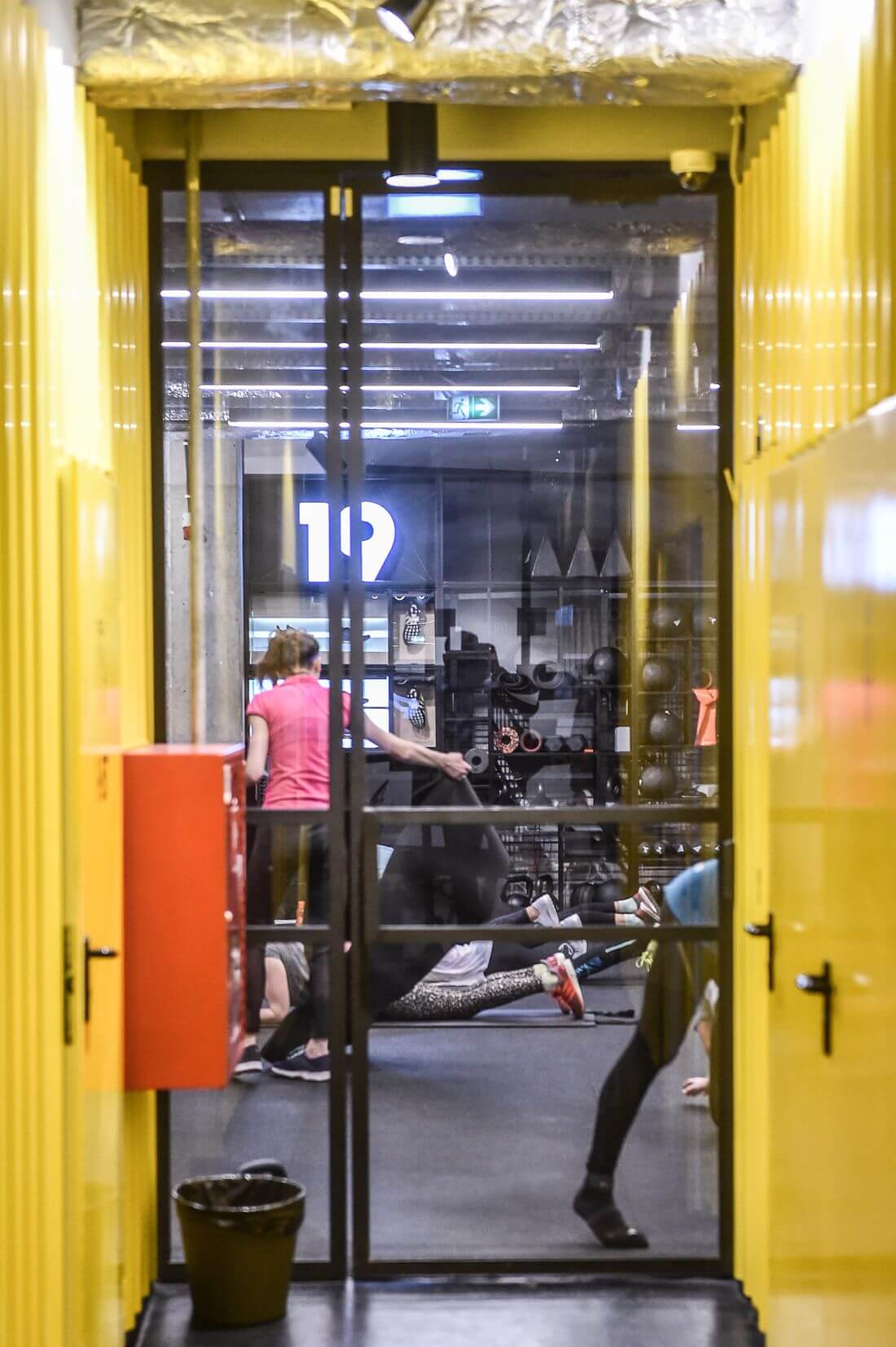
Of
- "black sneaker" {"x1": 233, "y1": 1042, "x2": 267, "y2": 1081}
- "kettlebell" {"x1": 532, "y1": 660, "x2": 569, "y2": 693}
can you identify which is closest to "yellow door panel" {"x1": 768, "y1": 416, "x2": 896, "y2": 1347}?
"kettlebell" {"x1": 532, "y1": 660, "x2": 569, "y2": 693}

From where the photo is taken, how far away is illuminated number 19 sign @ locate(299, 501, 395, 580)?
459 cm

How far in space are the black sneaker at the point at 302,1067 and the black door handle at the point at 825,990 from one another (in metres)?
1.84

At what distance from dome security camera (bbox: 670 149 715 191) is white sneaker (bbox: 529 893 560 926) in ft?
6.76

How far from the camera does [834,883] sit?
118 inches

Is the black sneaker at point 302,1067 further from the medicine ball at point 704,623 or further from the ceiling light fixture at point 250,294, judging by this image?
the ceiling light fixture at point 250,294

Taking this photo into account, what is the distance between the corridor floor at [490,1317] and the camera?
411 cm

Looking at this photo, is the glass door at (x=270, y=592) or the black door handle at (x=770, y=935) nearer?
the black door handle at (x=770, y=935)

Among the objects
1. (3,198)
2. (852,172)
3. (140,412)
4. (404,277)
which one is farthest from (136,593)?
(852,172)

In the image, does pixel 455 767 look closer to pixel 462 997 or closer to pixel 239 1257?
pixel 462 997

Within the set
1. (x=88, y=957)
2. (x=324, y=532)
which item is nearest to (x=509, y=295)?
(x=324, y=532)

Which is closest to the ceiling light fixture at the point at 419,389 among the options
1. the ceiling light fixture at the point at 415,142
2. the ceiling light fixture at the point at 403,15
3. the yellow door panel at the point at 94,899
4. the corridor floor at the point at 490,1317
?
the ceiling light fixture at the point at 415,142

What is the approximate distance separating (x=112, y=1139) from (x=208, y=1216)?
1.56 feet

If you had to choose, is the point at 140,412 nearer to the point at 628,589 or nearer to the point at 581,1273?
the point at 628,589

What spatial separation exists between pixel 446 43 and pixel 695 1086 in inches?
113
